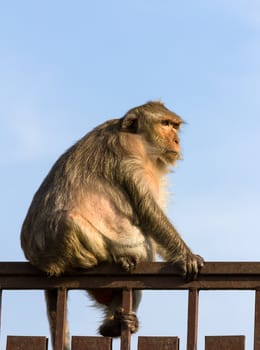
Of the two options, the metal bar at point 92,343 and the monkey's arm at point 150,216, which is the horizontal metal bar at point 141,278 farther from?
the monkey's arm at point 150,216

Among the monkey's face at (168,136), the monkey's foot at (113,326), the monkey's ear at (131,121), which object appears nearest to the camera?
the monkey's foot at (113,326)

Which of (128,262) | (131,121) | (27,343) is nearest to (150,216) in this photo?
(131,121)

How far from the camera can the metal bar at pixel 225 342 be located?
16.5 ft

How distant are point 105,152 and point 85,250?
114 centimetres

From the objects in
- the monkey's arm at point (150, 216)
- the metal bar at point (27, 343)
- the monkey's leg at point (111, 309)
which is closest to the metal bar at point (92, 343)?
the metal bar at point (27, 343)

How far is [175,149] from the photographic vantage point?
7984 mm

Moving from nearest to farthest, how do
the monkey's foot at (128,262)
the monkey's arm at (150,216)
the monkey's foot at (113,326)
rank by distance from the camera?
1. the monkey's foot at (128,262)
2. the monkey's foot at (113,326)
3. the monkey's arm at (150,216)

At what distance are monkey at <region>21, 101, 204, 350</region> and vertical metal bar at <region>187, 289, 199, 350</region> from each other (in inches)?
33.8

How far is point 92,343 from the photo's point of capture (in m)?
5.24

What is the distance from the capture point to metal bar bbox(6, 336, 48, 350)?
5281 mm

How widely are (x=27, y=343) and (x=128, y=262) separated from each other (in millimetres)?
1044

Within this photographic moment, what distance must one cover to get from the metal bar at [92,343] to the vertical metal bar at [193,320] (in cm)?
39

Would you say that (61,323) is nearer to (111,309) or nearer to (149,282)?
(149,282)

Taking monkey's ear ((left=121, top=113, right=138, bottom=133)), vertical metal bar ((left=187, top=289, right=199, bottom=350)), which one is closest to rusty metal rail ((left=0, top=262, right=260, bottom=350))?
vertical metal bar ((left=187, top=289, right=199, bottom=350))
